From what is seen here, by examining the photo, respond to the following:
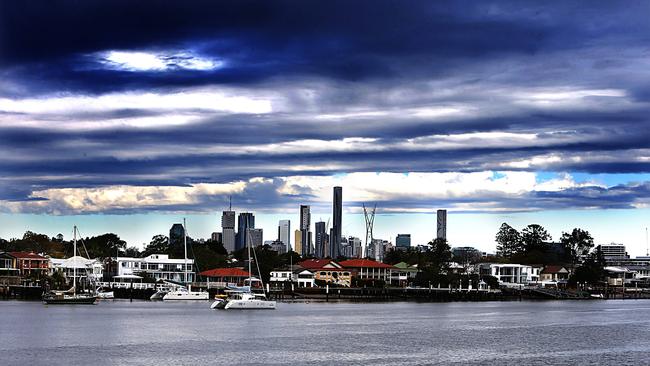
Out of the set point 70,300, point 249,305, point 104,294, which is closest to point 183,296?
point 104,294

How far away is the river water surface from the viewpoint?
247 ft

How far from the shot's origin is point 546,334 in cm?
10500

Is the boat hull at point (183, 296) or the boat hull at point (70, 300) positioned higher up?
the boat hull at point (70, 300)

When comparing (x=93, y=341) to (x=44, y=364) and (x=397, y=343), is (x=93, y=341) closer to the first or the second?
(x=44, y=364)

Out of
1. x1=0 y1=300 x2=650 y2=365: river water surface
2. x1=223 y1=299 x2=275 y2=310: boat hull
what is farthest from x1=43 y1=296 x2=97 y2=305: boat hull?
x1=223 y1=299 x2=275 y2=310: boat hull

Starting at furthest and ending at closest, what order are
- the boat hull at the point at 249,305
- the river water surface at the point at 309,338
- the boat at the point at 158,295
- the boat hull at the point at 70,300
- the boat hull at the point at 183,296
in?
the boat at the point at 158,295, the boat hull at the point at 183,296, the boat hull at the point at 70,300, the boat hull at the point at 249,305, the river water surface at the point at 309,338

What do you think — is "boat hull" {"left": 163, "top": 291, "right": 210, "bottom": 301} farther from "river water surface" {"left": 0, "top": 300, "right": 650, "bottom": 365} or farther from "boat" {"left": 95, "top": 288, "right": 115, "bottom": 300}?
"river water surface" {"left": 0, "top": 300, "right": 650, "bottom": 365}

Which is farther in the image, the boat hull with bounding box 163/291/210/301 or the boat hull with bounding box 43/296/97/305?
the boat hull with bounding box 163/291/210/301

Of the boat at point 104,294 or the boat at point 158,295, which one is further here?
the boat at point 158,295

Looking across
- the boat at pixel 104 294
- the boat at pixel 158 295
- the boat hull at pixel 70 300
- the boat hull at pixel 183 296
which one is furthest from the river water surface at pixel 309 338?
the boat at pixel 158 295

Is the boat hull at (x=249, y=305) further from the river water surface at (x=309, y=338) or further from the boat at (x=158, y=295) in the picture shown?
the boat at (x=158, y=295)

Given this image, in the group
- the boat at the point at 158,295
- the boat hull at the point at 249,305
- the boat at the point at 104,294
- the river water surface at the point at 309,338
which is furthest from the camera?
the boat at the point at 158,295

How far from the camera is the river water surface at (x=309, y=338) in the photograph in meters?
75.4

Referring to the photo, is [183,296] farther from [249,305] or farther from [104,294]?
[249,305]
